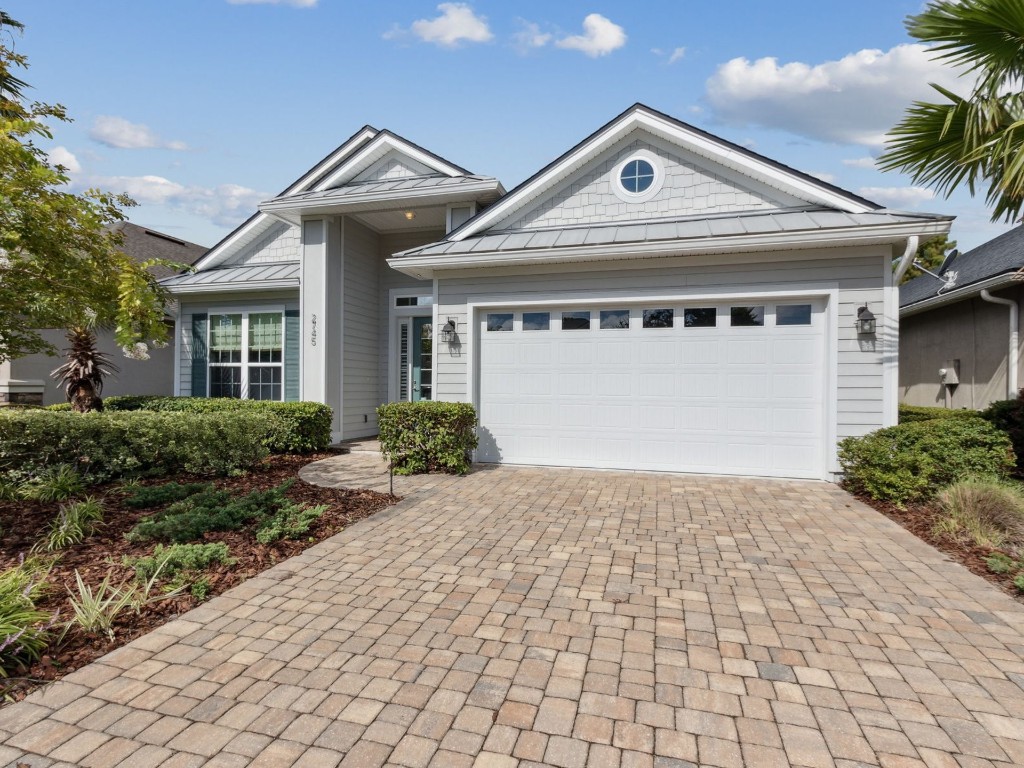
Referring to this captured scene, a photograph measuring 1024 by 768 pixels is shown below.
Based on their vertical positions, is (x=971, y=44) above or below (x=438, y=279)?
→ above

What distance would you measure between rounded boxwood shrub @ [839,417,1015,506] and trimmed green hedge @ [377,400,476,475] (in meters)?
5.30

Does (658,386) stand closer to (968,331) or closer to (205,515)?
(205,515)

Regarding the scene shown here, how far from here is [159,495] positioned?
224 inches

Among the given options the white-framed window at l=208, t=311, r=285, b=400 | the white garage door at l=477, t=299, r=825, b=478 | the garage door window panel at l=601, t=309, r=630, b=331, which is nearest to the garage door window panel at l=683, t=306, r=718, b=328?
the white garage door at l=477, t=299, r=825, b=478

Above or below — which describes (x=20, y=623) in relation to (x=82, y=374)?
below

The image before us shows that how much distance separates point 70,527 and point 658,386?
706 centimetres

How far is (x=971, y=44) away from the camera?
5.35 m

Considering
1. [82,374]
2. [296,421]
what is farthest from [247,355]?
[82,374]

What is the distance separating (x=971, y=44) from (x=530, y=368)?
6296 millimetres

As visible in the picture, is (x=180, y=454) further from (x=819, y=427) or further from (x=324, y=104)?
(x=819, y=427)

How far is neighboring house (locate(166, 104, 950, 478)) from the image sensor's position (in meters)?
7.21

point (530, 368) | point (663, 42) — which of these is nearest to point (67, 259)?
point (530, 368)

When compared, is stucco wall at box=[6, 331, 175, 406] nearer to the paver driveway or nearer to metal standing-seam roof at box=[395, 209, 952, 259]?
metal standing-seam roof at box=[395, 209, 952, 259]

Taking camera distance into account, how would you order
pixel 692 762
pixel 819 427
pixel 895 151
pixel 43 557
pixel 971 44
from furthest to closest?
pixel 819 427, pixel 895 151, pixel 971 44, pixel 43 557, pixel 692 762
